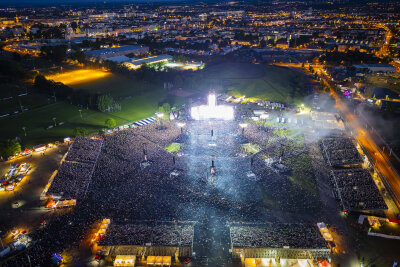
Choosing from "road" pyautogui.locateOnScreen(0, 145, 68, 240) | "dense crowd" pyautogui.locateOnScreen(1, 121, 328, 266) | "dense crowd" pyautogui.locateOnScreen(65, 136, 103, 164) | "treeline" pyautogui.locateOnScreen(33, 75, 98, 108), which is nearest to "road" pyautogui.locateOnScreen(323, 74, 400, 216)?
"dense crowd" pyautogui.locateOnScreen(1, 121, 328, 266)

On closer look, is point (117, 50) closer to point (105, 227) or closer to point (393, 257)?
point (105, 227)

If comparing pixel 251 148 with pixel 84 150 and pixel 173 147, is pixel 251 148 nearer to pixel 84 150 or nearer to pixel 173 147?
pixel 173 147

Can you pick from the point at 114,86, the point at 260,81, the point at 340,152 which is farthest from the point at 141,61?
the point at 340,152

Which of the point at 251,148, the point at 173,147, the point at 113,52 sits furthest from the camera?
the point at 113,52

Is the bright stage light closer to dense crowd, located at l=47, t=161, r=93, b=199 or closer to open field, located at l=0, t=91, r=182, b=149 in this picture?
open field, located at l=0, t=91, r=182, b=149

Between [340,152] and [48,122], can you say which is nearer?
[340,152]

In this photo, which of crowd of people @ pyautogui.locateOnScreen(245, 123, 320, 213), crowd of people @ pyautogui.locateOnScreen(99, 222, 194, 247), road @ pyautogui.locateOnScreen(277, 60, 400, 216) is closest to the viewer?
crowd of people @ pyautogui.locateOnScreen(99, 222, 194, 247)

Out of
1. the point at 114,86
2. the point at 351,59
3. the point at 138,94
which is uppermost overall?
the point at 351,59

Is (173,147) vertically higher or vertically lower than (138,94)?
lower
